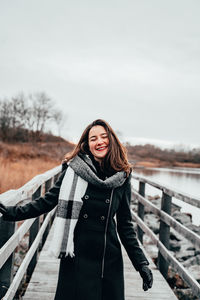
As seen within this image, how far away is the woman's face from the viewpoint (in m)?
1.95

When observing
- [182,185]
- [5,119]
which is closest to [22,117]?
[5,119]

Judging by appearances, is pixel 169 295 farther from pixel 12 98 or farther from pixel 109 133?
pixel 12 98

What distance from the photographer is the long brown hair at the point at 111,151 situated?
1945mm

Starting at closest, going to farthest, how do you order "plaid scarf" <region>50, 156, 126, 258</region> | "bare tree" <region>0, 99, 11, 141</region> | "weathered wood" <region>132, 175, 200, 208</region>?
"plaid scarf" <region>50, 156, 126, 258</region>
"weathered wood" <region>132, 175, 200, 208</region>
"bare tree" <region>0, 99, 11, 141</region>

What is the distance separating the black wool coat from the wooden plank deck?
112 cm

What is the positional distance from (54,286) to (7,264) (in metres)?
1.26

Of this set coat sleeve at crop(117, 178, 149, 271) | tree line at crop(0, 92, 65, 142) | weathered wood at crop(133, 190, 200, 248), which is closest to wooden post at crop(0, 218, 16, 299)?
coat sleeve at crop(117, 178, 149, 271)

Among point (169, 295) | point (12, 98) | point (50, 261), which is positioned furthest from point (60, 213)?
point (12, 98)

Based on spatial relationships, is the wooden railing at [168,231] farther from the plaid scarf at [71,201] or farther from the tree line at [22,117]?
the tree line at [22,117]

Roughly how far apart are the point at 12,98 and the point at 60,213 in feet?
148

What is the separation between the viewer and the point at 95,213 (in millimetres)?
1789

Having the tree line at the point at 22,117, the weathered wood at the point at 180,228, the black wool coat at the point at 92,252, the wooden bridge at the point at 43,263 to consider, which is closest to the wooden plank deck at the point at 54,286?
the wooden bridge at the point at 43,263

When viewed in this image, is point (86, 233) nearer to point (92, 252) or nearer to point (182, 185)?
point (92, 252)

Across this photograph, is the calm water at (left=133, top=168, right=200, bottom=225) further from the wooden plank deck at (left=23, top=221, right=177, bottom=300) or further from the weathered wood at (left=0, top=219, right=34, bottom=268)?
the weathered wood at (left=0, top=219, right=34, bottom=268)
